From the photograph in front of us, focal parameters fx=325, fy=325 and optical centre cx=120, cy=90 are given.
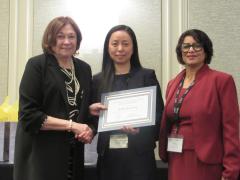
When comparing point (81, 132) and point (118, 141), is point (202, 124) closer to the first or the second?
point (118, 141)

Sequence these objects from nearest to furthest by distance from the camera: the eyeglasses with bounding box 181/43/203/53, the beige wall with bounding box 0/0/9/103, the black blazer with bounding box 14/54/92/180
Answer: the black blazer with bounding box 14/54/92/180 < the eyeglasses with bounding box 181/43/203/53 < the beige wall with bounding box 0/0/9/103

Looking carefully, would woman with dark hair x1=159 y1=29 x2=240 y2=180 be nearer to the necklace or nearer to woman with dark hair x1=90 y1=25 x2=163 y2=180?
woman with dark hair x1=90 y1=25 x2=163 y2=180

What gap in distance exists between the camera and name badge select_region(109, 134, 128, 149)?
1717 millimetres

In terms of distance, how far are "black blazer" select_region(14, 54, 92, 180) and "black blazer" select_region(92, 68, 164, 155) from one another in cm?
24

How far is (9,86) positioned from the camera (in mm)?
2863

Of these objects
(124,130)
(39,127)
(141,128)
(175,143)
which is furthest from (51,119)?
(175,143)

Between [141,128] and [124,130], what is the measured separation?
0.49 ft

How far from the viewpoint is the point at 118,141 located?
1729 mm

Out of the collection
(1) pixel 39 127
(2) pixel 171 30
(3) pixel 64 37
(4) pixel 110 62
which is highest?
(2) pixel 171 30

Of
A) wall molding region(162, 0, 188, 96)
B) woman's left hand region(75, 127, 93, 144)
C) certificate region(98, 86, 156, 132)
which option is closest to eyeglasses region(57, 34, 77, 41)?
certificate region(98, 86, 156, 132)

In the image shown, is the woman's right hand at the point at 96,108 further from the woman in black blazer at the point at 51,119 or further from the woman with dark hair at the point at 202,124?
the woman with dark hair at the point at 202,124

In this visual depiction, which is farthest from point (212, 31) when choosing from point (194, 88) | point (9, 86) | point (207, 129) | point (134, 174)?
point (9, 86)

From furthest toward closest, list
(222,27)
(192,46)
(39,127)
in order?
(222,27)
(192,46)
(39,127)

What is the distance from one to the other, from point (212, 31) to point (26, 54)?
1612 millimetres
